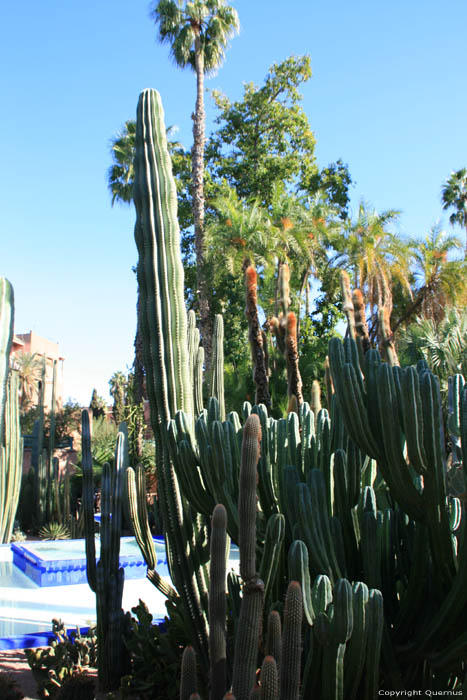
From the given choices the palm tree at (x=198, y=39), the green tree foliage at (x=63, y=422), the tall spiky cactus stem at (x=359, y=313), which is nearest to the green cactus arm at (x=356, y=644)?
the tall spiky cactus stem at (x=359, y=313)

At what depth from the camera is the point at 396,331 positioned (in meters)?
21.5

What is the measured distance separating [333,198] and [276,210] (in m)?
6.41

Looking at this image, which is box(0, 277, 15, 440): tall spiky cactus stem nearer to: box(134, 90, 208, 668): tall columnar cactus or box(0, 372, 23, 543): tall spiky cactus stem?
box(134, 90, 208, 668): tall columnar cactus

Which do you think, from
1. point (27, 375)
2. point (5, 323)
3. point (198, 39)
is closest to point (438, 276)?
point (198, 39)

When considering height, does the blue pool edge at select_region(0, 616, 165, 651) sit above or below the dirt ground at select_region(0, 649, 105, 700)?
above

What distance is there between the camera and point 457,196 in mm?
29188

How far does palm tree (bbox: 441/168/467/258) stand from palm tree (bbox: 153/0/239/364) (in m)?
13.6

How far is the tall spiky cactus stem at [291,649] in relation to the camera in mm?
2229

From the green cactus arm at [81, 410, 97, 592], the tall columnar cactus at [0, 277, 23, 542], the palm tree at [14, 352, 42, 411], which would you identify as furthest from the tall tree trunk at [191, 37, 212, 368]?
the palm tree at [14, 352, 42, 411]

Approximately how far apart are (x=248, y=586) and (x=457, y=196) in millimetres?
29755

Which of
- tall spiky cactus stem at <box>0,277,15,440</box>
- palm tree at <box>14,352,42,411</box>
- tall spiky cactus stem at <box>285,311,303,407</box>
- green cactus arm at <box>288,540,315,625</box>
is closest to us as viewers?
green cactus arm at <box>288,540,315,625</box>

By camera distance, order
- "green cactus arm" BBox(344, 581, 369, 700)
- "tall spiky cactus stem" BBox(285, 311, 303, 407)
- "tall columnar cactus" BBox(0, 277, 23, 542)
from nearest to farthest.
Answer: "green cactus arm" BBox(344, 581, 369, 700)
"tall spiky cactus stem" BBox(285, 311, 303, 407)
"tall columnar cactus" BBox(0, 277, 23, 542)

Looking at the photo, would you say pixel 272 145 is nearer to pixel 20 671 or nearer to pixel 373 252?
pixel 373 252

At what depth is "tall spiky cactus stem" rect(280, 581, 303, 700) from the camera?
7.31ft
